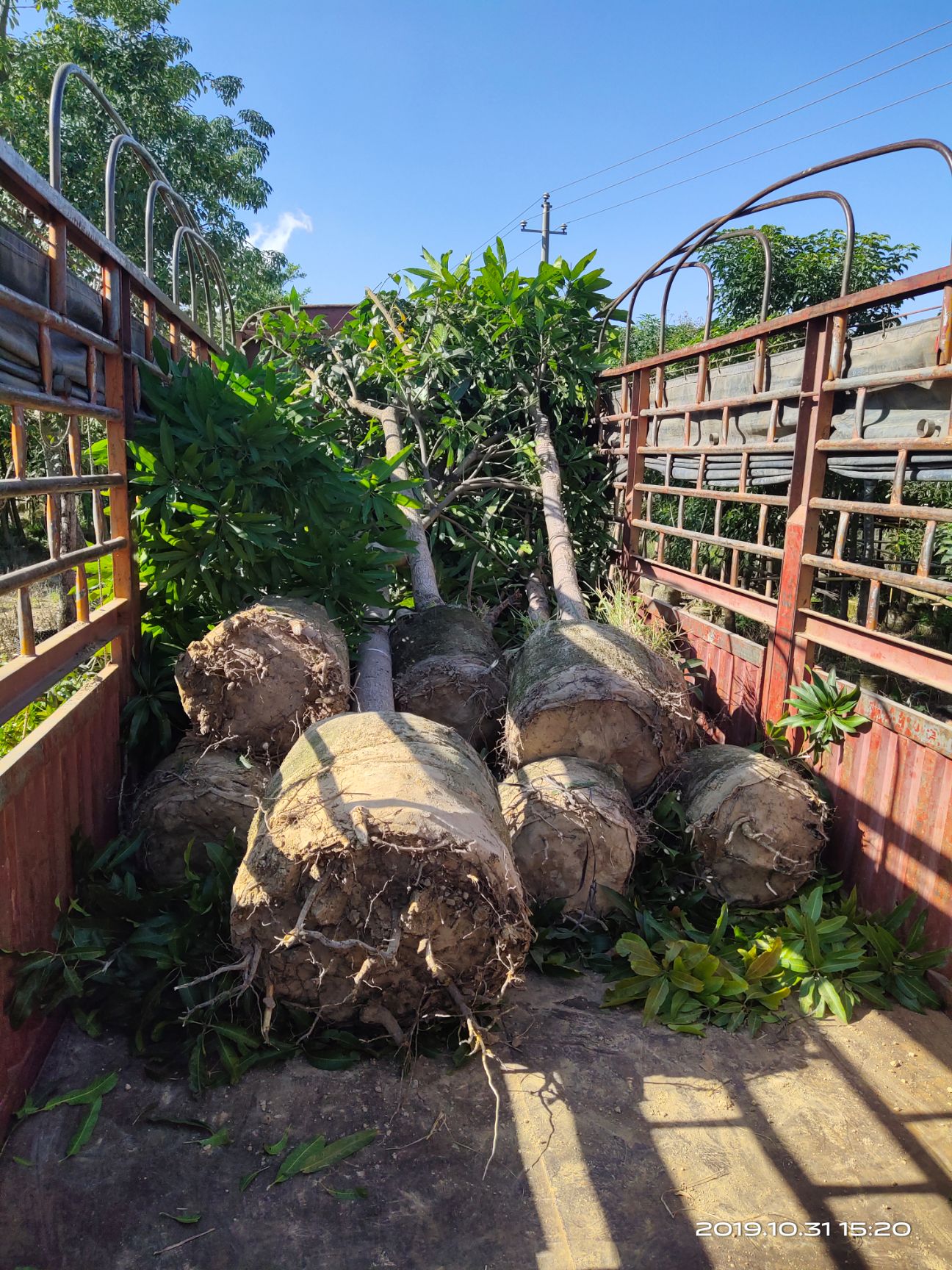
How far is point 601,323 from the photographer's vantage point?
7.92 meters

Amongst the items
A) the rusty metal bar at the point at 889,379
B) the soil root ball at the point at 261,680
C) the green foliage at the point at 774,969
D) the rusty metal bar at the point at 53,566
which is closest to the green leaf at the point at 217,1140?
the green foliage at the point at 774,969

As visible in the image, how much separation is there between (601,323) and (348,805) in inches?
255

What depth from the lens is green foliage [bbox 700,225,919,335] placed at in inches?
491

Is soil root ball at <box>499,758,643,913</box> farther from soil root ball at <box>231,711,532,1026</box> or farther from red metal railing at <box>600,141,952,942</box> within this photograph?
red metal railing at <box>600,141,952,942</box>

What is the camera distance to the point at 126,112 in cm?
1314

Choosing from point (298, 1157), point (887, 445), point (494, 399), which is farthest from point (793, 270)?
point (298, 1157)

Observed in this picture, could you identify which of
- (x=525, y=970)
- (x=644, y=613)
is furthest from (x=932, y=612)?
(x=525, y=970)

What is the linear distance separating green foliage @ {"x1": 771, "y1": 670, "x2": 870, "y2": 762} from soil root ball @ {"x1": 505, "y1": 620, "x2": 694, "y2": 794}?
1.76 feet

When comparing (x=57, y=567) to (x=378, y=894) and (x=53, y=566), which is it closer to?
(x=53, y=566)

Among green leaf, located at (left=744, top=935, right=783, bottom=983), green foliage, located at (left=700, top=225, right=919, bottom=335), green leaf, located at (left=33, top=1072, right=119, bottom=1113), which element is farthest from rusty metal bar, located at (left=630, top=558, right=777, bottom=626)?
Result: green foliage, located at (left=700, top=225, right=919, bottom=335)

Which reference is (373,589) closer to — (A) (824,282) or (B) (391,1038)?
(B) (391,1038)

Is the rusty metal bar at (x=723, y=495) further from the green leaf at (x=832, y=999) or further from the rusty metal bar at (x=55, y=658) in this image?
the rusty metal bar at (x=55, y=658)

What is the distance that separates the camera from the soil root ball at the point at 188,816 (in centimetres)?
357
